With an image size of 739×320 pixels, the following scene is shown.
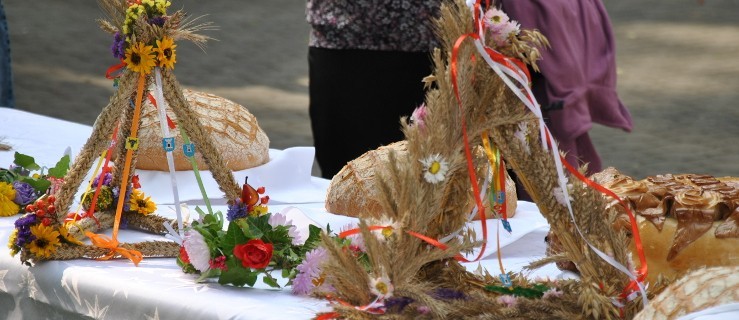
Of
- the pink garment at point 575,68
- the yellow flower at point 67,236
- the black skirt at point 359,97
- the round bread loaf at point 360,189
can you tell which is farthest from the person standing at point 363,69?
the yellow flower at point 67,236

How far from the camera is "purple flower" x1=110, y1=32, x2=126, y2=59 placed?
1.71 m

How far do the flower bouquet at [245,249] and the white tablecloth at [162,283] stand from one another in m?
0.02

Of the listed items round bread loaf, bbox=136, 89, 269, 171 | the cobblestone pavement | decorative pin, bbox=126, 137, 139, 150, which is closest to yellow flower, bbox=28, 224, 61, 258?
decorative pin, bbox=126, 137, 139, 150

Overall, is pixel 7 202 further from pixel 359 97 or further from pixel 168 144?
pixel 359 97

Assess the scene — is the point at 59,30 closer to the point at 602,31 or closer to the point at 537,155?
the point at 602,31

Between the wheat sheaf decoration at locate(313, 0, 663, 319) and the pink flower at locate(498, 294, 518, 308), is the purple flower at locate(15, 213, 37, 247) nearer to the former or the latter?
the wheat sheaf decoration at locate(313, 0, 663, 319)

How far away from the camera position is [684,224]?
4.87ft

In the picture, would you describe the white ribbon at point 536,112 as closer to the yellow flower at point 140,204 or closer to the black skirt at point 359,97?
A: the yellow flower at point 140,204

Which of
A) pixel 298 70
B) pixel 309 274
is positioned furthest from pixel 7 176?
pixel 298 70

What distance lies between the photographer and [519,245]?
1.83m

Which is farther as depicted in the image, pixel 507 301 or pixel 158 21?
pixel 158 21

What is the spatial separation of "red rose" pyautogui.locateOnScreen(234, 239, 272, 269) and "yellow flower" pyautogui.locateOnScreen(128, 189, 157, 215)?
17.3 inches

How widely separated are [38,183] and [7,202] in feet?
0.29

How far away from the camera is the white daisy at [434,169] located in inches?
49.9
